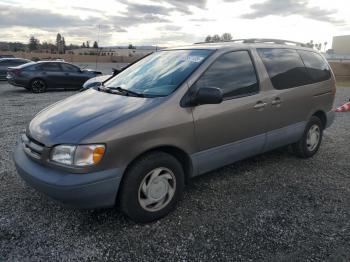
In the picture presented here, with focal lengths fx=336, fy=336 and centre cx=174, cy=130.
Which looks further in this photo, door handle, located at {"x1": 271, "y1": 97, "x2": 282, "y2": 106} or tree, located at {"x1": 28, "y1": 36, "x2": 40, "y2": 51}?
tree, located at {"x1": 28, "y1": 36, "x2": 40, "y2": 51}

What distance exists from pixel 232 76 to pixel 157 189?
63.6 inches

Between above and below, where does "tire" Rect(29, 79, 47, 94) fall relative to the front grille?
above

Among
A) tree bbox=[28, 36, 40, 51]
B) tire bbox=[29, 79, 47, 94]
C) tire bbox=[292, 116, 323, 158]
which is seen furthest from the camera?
tree bbox=[28, 36, 40, 51]

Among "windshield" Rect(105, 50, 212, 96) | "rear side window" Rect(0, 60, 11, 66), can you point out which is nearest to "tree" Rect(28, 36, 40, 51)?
"rear side window" Rect(0, 60, 11, 66)

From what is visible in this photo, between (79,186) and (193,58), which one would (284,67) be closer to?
(193,58)

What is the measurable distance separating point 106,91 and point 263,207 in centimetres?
221

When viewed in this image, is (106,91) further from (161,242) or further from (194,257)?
(194,257)

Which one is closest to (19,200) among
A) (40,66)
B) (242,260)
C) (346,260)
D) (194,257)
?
(194,257)

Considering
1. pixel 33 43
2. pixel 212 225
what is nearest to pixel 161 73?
pixel 212 225

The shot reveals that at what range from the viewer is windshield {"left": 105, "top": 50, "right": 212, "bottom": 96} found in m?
3.59

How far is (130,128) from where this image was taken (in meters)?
3.01

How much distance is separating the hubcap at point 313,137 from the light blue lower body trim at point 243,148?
0.31 metres

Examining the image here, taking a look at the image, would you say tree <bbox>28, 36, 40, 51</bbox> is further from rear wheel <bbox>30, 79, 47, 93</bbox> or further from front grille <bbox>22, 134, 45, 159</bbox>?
front grille <bbox>22, 134, 45, 159</bbox>

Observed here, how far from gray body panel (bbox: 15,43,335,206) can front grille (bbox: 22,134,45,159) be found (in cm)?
6
